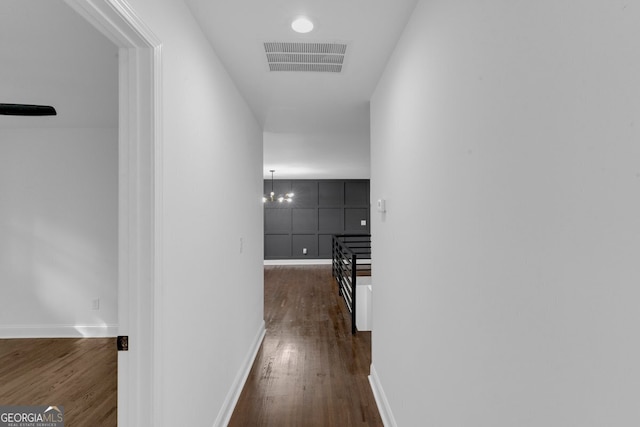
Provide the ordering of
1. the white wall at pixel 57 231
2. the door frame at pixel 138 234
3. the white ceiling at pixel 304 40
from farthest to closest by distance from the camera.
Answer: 1. the white wall at pixel 57 231
2. the white ceiling at pixel 304 40
3. the door frame at pixel 138 234

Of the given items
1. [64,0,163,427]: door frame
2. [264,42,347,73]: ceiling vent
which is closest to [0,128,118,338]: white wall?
[264,42,347,73]: ceiling vent

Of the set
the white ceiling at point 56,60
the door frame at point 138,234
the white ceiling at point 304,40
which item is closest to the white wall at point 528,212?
the white ceiling at point 304,40

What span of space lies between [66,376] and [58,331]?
3.84 feet

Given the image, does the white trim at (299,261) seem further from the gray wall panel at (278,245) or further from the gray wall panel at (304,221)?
the gray wall panel at (304,221)

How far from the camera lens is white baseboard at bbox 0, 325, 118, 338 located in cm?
374

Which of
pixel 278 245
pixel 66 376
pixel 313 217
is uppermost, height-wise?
pixel 313 217

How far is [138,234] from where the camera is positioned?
120 cm

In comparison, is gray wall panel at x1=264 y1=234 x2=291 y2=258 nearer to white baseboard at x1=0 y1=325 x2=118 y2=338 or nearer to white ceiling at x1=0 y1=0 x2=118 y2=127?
white baseboard at x1=0 y1=325 x2=118 y2=338

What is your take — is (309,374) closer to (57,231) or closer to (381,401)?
(381,401)

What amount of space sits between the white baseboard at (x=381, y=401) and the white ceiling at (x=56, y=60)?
9.44 ft

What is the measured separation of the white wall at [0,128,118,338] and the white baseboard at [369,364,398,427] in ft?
10.3

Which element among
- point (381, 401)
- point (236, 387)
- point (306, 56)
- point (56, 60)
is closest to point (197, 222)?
point (306, 56)

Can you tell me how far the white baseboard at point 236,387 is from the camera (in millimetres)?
2049

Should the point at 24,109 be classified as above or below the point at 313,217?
above
